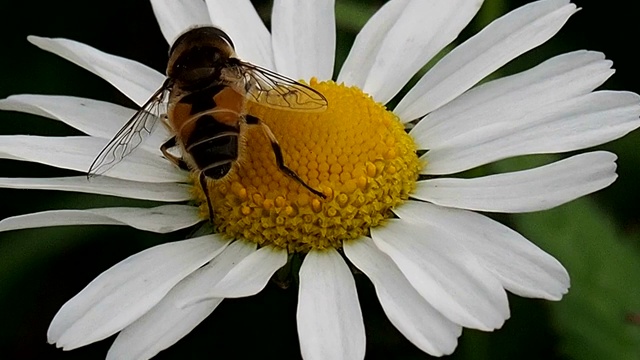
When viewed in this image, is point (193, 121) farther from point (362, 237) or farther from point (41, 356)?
point (41, 356)

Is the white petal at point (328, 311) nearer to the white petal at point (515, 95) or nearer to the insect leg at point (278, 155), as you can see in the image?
the insect leg at point (278, 155)

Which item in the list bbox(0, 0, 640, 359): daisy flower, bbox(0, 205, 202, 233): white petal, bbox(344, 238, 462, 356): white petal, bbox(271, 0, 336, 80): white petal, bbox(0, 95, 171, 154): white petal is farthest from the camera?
bbox(271, 0, 336, 80): white petal

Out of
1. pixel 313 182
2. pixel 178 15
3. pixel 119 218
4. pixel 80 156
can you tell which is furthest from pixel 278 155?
pixel 178 15

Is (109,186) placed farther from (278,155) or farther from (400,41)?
(400,41)

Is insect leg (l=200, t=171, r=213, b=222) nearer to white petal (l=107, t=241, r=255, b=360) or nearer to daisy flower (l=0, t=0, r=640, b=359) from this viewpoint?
daisy flower (l=0, t=0, r=640, b=359)

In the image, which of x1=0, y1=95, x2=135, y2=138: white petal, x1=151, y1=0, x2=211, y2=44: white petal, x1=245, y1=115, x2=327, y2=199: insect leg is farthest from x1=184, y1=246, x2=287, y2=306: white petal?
x1=151, y1=0, x2=211, y2=44: white petal

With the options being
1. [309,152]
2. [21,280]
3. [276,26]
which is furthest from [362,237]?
[21,280]

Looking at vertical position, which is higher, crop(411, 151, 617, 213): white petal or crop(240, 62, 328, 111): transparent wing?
crop(240, 62, 328, 111): transparent wing
